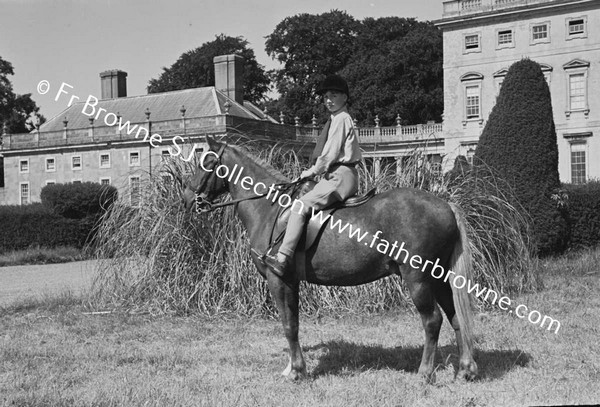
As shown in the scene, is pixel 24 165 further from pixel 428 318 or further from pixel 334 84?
pixel 428 318

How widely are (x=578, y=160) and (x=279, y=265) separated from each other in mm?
39954

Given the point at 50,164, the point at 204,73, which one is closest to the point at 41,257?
the point at 50,164

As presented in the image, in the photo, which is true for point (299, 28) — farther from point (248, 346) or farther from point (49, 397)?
point (49, 397)

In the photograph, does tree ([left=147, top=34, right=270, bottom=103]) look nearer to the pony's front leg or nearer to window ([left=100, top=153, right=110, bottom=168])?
window ([left=100, top=153, right=110, bottom=168])

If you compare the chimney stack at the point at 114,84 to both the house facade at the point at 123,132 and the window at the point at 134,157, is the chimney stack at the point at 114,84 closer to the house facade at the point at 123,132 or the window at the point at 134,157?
the house facade at the point at 123,132

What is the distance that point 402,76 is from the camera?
158ft

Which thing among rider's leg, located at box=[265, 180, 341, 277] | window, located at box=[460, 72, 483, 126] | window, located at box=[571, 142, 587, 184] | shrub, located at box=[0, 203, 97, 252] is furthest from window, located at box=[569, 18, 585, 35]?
rider's leg, located at box=[265, 180, 341, 277]

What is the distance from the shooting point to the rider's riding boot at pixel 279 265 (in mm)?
5621

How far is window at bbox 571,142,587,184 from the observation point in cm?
4147

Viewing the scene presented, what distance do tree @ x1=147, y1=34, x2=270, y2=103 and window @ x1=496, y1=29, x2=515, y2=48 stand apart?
54.0 ft

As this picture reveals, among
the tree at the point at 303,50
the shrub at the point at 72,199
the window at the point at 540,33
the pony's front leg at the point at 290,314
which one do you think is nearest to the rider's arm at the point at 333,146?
the pony's front leg at the point at 290,314

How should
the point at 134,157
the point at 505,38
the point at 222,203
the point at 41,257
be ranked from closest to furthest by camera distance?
the point at 222,203 → the point at 41,257 → the point at 505,38 → the point at 134,157

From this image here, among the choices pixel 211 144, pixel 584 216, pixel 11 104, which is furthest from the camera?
pixel 11 104

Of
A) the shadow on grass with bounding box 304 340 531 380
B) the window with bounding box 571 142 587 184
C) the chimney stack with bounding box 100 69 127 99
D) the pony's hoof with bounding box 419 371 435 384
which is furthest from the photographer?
the chimney stack with bounding box 100 69 127 99
